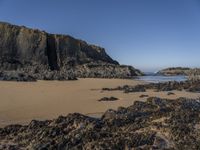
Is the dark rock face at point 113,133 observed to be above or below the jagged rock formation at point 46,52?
below

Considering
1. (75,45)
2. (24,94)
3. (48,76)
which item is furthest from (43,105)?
(75,45)

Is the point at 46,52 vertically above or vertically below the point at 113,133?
above

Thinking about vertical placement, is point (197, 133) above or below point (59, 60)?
below

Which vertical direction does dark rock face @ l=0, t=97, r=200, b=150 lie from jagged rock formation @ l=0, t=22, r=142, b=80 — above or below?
below

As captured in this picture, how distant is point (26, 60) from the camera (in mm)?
41281

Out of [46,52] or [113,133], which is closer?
[113,133]

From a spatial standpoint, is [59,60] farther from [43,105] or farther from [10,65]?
[43,105]

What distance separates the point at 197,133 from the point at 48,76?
65.8 ft

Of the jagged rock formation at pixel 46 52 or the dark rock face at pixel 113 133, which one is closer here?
the dark rock face at pixel 113 133

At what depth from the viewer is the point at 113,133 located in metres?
8.16

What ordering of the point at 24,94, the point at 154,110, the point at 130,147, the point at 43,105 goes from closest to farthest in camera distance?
the point at 130,147 < the point at 154,110 < the point at 43,105 < the point at 24,94

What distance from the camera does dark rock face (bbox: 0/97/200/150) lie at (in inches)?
289

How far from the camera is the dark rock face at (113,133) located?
7340mm

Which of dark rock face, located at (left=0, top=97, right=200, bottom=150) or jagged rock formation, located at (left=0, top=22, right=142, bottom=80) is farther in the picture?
jagged rock formation, located at (left=0, top=22, right=142, bottom=80)
